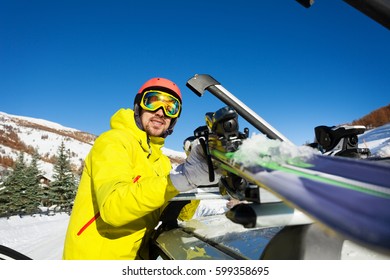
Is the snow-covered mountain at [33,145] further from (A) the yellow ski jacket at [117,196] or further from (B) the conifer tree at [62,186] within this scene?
(A) the yellow ski jacket at [117,196]

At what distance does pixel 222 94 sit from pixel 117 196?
1.35m

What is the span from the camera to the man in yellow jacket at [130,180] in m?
1.82

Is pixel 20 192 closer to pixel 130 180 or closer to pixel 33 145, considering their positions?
pixel 130 180

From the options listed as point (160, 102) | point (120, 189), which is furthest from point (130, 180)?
point (160, 102)

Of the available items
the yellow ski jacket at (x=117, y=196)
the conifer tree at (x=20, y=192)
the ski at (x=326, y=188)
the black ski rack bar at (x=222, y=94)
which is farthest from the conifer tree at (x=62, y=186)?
the ski at (x=326, y=188)

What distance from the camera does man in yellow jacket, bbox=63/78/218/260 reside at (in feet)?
5.96

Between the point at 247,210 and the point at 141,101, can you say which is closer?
the point at 247,210

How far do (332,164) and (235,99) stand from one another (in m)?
1.84

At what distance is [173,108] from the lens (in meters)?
3.32

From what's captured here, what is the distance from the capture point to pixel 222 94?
8.73 ft
